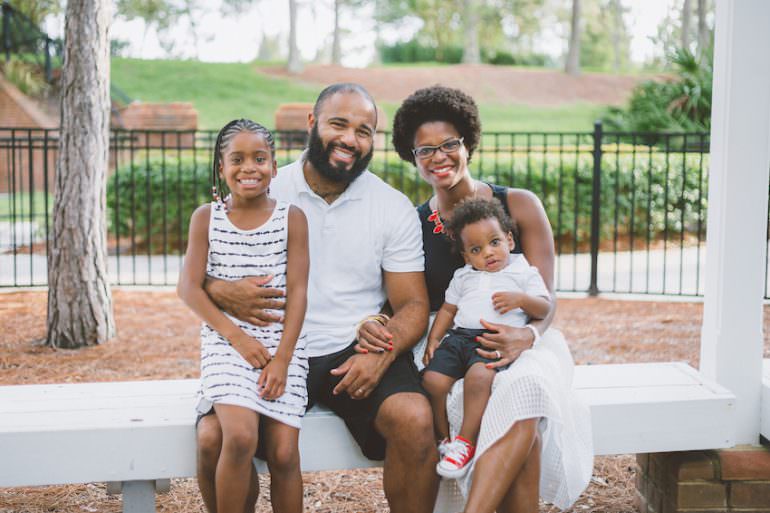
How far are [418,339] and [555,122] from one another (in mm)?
23829

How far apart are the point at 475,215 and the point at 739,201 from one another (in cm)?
109

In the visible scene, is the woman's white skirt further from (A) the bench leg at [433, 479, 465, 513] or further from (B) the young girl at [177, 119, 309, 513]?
(B) the young girl at [177, 119, 309, 513]

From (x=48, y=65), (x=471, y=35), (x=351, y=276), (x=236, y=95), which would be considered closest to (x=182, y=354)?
(x=351, y=276)

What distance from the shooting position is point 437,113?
3592 mm

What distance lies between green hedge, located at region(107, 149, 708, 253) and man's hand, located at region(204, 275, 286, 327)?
8.52m

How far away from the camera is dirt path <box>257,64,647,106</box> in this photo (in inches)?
1141

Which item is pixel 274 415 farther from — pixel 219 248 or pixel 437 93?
pixel 437 93

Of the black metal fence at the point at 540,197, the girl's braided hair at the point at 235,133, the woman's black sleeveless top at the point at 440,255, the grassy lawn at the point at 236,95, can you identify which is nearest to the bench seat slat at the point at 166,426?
the woman's black sleeveless top at the point at 440,255

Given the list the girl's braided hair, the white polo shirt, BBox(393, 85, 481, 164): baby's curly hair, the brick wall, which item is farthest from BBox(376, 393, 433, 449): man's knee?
the brick wall

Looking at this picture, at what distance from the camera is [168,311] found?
8.39m

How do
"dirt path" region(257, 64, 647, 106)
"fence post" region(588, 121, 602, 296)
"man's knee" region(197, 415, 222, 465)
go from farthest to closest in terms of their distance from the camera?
A: 1. "dirt path" region(257, 64, 647, 106)
2. "fence post" region(588, 121, 602, 296)
3. "man's knee" region(197, 415, 222, 465)

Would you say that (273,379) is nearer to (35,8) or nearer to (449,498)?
(449,498)

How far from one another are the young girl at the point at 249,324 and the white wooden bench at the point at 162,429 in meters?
0.21

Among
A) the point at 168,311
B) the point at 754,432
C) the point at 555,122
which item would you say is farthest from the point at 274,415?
the point at 555,122
